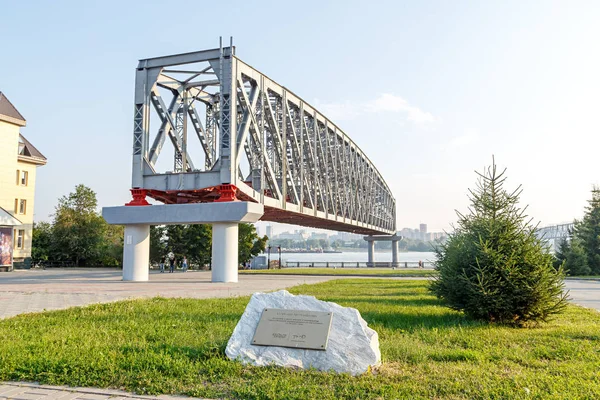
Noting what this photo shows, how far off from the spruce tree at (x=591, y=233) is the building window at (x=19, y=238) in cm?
5423

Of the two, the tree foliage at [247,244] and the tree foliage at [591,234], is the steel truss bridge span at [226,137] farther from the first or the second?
the tree foliage at [591,234]

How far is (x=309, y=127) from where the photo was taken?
1889 inches

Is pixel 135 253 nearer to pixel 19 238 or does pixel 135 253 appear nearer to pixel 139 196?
pixel 139 196

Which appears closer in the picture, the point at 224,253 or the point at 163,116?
the point at 224,253

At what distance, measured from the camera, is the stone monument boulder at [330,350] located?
6516 millimetres

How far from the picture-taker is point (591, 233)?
4681 cm

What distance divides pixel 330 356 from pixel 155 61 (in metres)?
26.9

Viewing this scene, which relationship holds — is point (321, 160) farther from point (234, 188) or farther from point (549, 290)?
point (549, 290)

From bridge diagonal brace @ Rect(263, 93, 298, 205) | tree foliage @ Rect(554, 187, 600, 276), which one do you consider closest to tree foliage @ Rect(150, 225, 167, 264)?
bridge diagonal brace @ Rect(263, 93, 298, 205)

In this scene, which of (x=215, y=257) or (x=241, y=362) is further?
(x=215, y=257)

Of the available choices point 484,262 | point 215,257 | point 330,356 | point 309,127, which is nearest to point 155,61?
point 215,257

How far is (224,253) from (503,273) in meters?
18.8

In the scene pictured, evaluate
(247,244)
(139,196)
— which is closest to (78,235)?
(247,244)

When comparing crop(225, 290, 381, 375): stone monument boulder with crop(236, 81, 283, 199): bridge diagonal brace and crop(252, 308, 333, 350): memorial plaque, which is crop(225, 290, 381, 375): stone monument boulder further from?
crop(236, 81, 283, 199): bridge diagonal brace
